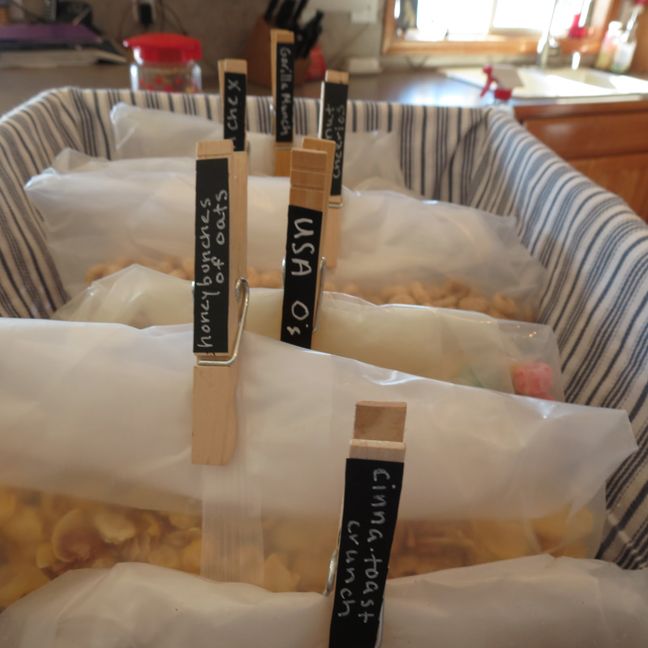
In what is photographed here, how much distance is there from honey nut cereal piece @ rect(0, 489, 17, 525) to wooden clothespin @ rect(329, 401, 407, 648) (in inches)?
8.2

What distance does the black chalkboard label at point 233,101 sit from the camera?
0.62 metres

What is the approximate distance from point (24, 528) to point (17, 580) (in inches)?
1.4

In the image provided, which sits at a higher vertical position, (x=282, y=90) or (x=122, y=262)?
(x=282, y=90)

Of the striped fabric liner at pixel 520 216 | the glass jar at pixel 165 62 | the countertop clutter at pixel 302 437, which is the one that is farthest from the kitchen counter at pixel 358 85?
the countertop clutter at pixel 302 437

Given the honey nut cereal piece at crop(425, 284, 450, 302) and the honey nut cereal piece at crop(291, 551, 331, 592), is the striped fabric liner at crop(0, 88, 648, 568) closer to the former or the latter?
the honey nut cereal piece at crop(425, 284, 450, 302)

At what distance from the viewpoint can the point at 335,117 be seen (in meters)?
0.58

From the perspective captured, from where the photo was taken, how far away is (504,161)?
0.84 metres

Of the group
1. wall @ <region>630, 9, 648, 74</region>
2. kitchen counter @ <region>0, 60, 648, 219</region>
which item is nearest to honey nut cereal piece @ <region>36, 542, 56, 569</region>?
kitchen counter @ <region>0, 60, 648, 219</region>

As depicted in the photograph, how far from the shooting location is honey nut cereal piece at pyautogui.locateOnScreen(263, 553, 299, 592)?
37 cm

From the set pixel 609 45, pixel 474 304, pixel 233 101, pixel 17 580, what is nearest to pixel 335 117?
pixel 233 101

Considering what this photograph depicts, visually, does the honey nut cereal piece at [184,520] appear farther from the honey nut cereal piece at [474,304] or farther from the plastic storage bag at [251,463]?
the honey nut cereal piece at [474,304]

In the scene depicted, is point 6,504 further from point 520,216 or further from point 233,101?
point 520,216

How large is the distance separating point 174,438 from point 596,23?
2.25 meters

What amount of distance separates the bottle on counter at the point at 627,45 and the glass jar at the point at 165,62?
1.57 metres
